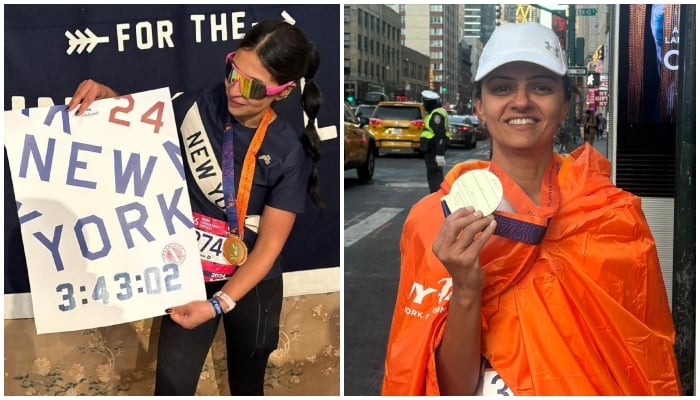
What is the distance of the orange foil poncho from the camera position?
255 cm

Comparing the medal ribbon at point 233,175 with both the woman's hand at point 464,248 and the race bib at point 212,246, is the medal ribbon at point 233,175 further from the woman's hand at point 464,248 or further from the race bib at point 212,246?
the woman's hand at point 464,248

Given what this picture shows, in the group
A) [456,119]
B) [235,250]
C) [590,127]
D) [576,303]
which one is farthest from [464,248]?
[235,250]

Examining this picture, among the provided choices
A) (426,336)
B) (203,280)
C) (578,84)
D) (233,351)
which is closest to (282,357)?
(233,351)

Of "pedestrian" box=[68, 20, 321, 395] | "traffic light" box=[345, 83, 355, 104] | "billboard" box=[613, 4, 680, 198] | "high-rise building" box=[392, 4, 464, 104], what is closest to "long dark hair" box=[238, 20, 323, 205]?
"pedestrian" box=[68, 20, 321, 395]

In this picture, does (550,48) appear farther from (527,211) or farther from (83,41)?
(83,41)

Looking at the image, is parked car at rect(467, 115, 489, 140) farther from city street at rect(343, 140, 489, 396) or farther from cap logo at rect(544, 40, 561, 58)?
cap logo at rect(544, 40, 561, 58)

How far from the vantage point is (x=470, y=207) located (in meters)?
2.55

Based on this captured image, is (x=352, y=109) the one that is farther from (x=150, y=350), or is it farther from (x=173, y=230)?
(x=150, y=350)

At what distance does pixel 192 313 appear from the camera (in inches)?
114

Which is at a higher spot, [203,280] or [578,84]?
[578,84]

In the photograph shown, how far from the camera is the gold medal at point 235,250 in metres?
2.83

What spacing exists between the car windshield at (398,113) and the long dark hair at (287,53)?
0.35 metres

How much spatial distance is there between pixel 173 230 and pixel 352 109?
92cm

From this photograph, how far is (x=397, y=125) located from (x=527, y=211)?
0.81 meters
